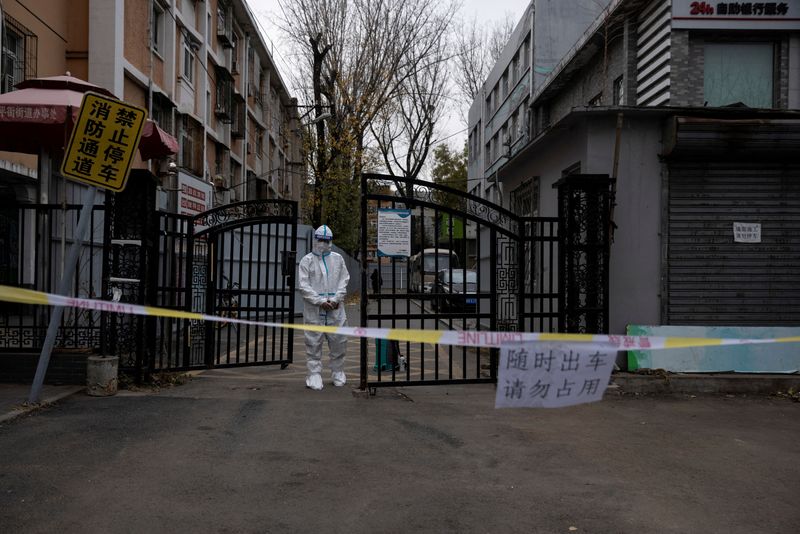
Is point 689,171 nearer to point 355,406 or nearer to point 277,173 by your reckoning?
point 355,406

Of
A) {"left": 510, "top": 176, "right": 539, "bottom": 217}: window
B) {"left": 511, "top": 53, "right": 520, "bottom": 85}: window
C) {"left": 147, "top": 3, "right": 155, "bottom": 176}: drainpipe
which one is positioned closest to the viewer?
{"left": 510, "top": 176, "right": 539, "bottom": 217}: window

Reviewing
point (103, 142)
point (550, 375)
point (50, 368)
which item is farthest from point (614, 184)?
point (50, 368)

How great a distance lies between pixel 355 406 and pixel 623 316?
3.89m

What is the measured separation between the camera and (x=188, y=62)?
20578 mm

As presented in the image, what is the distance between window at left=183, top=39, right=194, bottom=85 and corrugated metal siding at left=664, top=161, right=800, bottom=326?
15.6 meters

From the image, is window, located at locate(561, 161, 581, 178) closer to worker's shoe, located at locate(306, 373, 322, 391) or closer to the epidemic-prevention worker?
the epidemic-prevention worker

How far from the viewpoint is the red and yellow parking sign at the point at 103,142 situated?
664 cm

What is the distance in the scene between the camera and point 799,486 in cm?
491

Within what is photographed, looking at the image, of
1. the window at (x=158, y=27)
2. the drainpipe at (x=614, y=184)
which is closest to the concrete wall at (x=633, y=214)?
the drainpipe at (x=614, y=184)

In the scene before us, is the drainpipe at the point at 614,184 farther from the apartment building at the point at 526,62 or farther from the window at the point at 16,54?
the window at the point at 16,54

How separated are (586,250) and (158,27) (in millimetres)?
14368

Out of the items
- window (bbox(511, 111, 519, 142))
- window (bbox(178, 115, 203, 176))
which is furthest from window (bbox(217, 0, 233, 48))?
window (bbox(511, 111, 519, 142))

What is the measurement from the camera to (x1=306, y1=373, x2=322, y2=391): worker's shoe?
8.38 m

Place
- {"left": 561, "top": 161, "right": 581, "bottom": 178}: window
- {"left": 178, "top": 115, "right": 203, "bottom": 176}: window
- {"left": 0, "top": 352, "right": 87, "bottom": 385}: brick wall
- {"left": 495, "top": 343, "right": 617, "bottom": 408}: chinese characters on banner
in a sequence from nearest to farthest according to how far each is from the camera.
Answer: {"left": 495, "top": 343, "right": 617, "bottom": 408}: chinese characters on banner < {"left": 0, "top": 352, "right": 87, "bottom": 385}: brick wall < {"left": 561, "top": 161, "right": 581, "bottom": 178}: window < {"left": 178, "top": 115, "right": 203, "bottom": 176}: window
